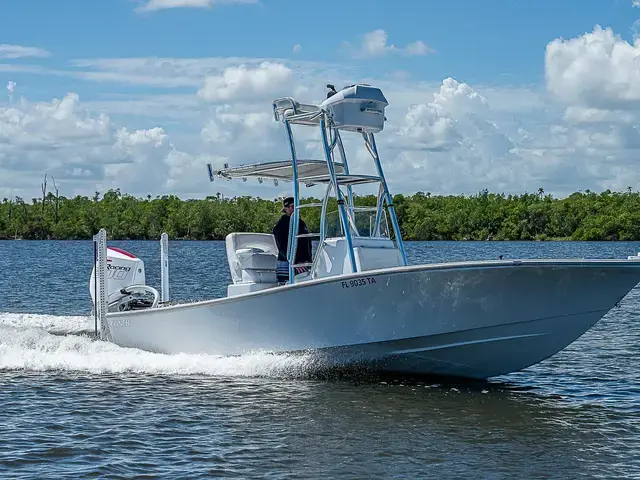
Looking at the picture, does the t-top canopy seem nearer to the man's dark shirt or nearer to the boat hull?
the man's dark shirt

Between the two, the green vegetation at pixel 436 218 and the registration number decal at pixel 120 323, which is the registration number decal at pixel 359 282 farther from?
the green vegetation at pixel 436 218

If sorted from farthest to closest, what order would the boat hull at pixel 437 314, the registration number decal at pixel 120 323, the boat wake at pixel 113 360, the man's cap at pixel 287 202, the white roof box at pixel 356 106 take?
1. the registration number decal at pixel 120 323
2. the man's cap at pixel 287 202
3. the boat wake at pixel 113 360
4. the white roof box at pixel 356 106
5. the boat hull at pixel 437 314

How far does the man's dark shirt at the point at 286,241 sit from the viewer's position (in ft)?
47.2

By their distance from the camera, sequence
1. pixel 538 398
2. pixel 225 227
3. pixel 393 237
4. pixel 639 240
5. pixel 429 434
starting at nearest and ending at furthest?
pixel 429 434 → pixel 538 398 → pixel 393 237 → pixel 225 227 → pixel 639 240

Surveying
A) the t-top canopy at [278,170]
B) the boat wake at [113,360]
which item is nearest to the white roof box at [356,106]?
the t-top canopy at [278,170]

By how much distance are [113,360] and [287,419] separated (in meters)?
5.00

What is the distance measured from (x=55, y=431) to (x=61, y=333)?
327 inches

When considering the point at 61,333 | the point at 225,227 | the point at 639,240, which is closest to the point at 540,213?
the point at 639,240

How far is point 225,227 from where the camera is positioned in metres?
114

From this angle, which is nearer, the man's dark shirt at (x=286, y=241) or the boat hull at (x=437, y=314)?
the boat hull at (x=437, y=314)

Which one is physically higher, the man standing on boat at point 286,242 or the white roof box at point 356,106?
the white roof box at point 356,106

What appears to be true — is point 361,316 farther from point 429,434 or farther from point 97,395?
point 97,395

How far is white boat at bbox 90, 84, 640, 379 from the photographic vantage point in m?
12.3

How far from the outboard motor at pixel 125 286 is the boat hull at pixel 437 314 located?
10.4 ft
